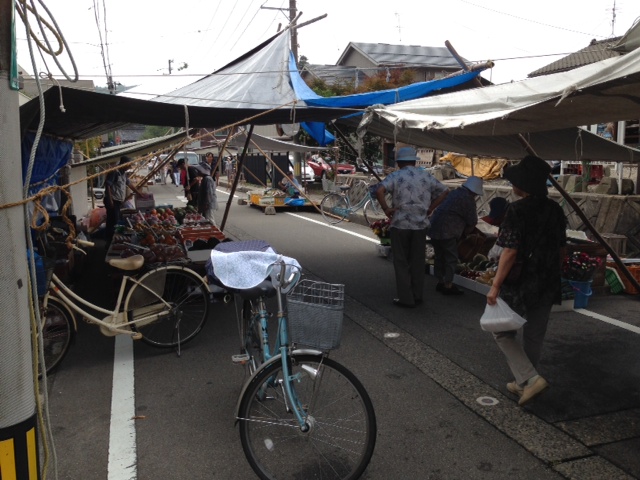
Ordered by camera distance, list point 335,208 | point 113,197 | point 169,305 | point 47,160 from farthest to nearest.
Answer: point 335,208 → point 113,197 → point 47,160 → point 169,305

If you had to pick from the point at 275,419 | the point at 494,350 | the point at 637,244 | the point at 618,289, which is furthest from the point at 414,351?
the point at 637,244

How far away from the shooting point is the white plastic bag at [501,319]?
4211 mm

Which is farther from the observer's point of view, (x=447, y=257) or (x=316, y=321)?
(x=447, y=257)

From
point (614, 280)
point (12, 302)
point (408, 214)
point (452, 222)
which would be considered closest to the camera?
point (12, 302)

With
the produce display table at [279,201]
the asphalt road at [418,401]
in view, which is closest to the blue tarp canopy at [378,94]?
the asphalt road at [418,401]

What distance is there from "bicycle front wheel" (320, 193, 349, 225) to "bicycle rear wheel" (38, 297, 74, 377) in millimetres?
11598

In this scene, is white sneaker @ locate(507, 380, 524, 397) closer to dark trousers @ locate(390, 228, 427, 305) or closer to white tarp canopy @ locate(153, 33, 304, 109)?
dark trousers @ locate(390, 228, 427, 305)

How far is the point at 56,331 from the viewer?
5211 millimetres

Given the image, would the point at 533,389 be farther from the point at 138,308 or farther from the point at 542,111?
the point at 138,308

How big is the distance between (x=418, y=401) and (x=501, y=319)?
953 millimetres

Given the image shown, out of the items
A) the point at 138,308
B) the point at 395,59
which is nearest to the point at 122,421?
the point at 138,308

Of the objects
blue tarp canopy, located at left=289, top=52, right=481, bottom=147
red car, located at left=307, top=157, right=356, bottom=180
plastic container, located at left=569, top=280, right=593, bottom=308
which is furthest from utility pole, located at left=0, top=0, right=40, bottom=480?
red car, located at left=307, top=157, right=356, bottom=180

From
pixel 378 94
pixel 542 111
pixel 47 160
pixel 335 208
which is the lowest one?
pixel 335 208

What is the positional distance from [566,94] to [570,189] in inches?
437
